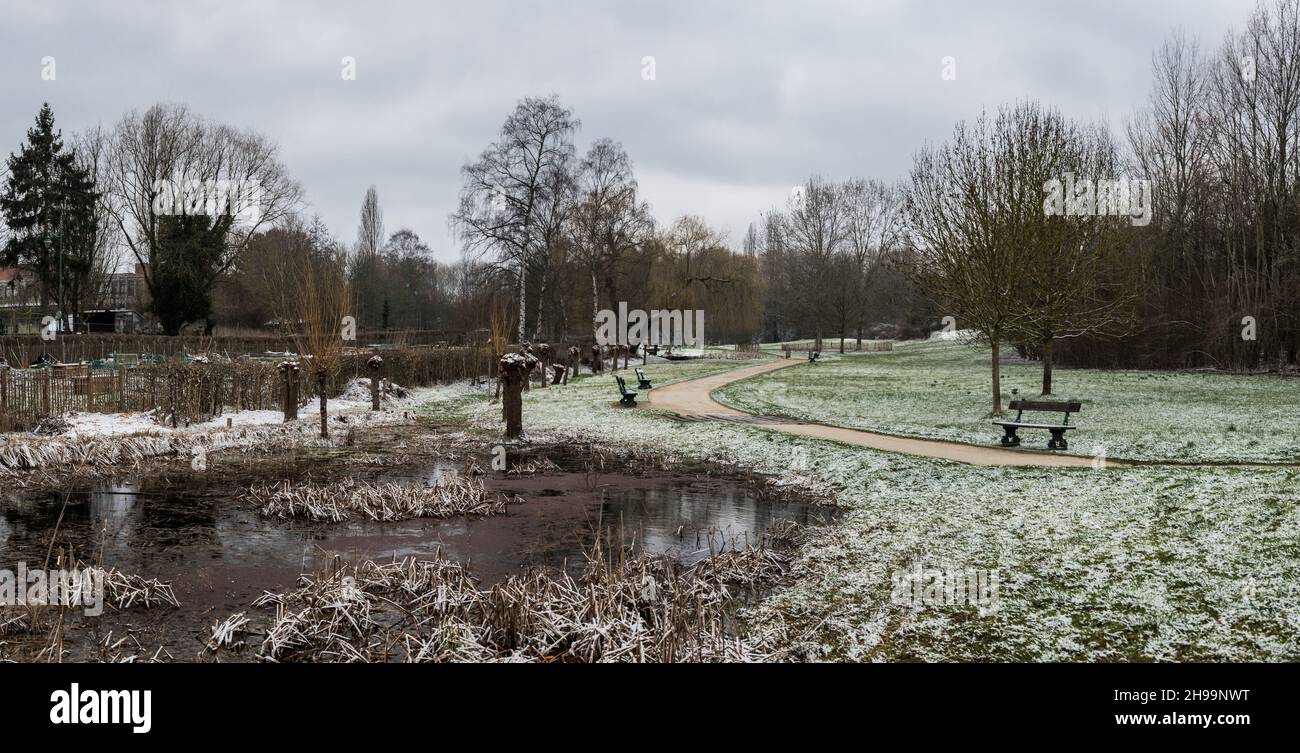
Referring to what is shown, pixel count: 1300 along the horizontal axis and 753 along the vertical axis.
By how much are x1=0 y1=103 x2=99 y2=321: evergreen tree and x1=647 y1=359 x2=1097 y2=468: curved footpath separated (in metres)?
32.0

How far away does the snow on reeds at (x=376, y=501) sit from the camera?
33.2 ft

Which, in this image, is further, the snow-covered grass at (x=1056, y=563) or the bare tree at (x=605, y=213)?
the bare tree at (x=605, y=213)

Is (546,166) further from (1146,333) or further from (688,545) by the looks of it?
(688,545)

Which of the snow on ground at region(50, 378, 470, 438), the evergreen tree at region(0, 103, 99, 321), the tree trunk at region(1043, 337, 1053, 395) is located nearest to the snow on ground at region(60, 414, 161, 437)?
the snow on ground at region(50, 378, 470, 438)

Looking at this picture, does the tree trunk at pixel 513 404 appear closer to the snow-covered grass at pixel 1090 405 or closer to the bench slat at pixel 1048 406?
the snow-covered grass at pixel 1090 405

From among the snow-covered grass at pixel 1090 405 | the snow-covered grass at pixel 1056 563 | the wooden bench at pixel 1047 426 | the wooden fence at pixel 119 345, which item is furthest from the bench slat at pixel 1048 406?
the wooden fence at pixel 119 345

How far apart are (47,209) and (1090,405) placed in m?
44.2

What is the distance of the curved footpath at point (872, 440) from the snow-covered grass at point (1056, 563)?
0.80 metres

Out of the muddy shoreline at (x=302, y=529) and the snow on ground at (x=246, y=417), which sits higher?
the snow on ground at (x=246, y=417)

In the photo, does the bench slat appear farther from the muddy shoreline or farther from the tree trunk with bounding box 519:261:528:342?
the tree trunk with bounding box 519:261:528:342

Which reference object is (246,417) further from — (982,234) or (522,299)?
(522,299)

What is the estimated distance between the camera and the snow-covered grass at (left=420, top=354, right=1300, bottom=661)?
605 cm

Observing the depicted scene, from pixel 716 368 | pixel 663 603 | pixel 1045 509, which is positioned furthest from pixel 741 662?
pixel 716 368
